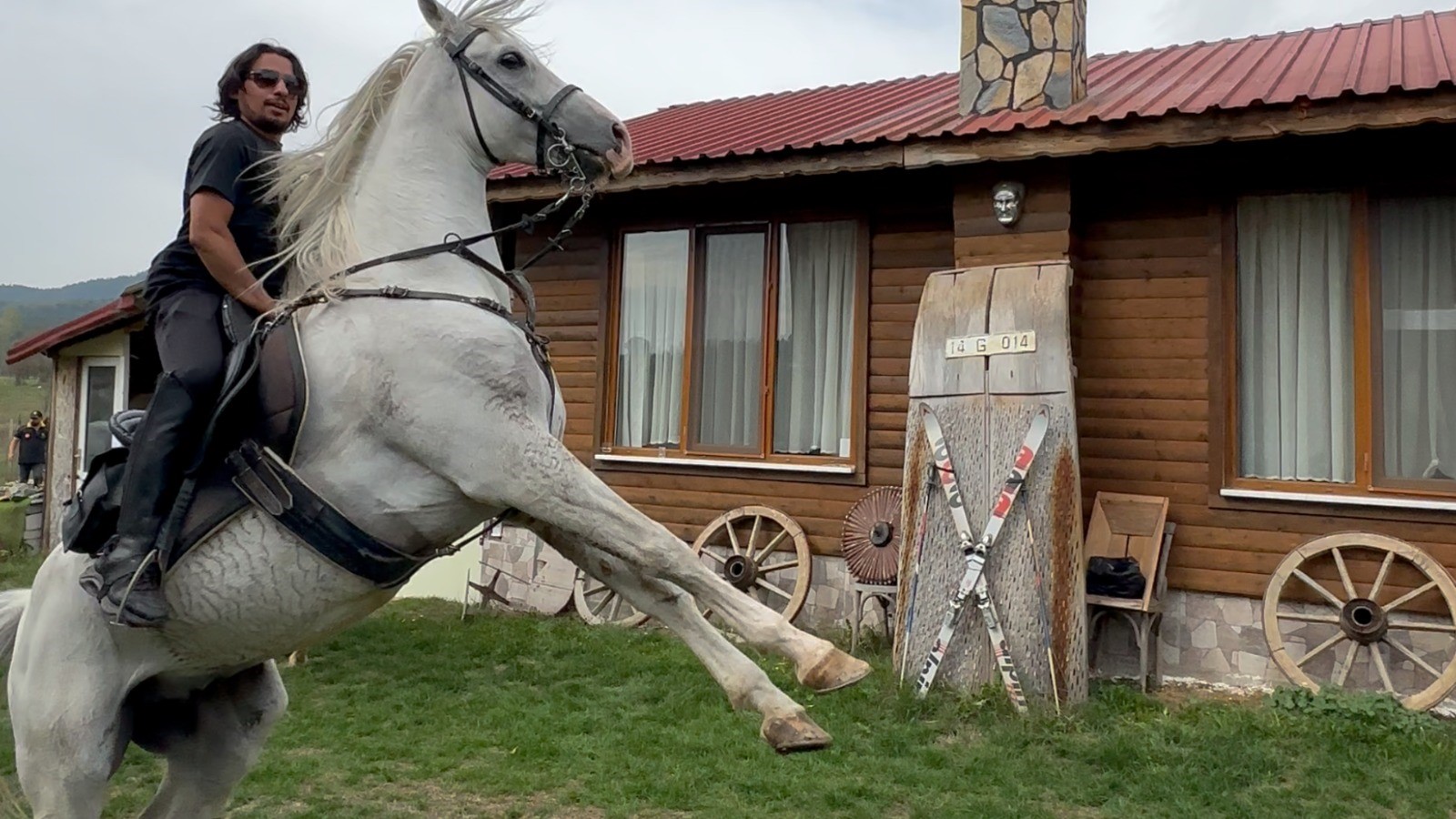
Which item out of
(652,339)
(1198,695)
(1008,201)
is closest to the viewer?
(1198,695)

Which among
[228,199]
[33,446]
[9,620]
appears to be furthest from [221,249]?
[33,446]

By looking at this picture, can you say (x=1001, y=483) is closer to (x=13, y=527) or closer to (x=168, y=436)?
(x=168, y=436)

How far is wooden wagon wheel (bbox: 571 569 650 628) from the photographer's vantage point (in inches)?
320

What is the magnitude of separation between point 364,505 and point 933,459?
405cm

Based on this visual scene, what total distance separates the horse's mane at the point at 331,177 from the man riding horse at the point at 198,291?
0.07 m

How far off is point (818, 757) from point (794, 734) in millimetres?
2971

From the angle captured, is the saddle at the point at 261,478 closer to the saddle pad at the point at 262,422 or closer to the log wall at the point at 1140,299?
the saddle pad at the point at 262,422

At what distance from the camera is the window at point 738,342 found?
25.5 feet

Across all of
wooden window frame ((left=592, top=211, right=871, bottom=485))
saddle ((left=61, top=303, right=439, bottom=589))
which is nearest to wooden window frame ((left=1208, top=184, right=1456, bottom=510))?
wooden window frame ((left=592, top=211, right=871, bottom=485))

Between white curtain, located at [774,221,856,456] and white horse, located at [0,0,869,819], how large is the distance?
5114 millimetres

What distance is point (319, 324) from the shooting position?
248cm

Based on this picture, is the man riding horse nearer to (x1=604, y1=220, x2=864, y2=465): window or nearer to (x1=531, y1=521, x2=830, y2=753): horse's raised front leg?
(x1=531, y1=521, x2=830, y2=753): horse's raised front leg

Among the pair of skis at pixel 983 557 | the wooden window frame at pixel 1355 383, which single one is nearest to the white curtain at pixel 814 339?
the pair of skis at pixel 983 557

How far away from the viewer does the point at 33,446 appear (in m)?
14.8
